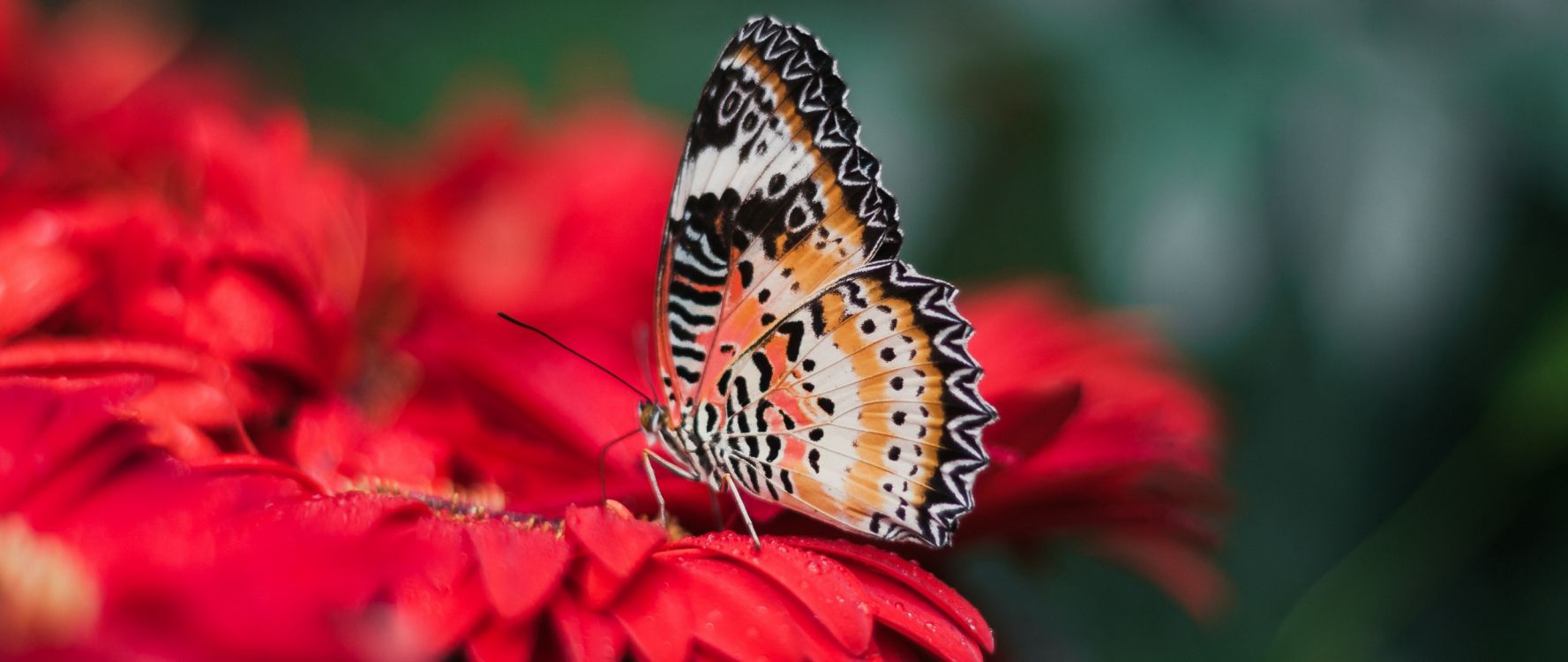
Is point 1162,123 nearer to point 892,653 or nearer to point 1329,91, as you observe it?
point 1329,91

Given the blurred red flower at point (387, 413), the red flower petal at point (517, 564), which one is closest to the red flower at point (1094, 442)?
the blurred red flower at point (387, 413)

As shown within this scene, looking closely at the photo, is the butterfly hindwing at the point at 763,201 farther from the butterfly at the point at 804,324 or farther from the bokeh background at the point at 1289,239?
the bokeh background at the point at 1289,239

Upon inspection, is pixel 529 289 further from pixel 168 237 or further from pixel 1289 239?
pixel 1289 239

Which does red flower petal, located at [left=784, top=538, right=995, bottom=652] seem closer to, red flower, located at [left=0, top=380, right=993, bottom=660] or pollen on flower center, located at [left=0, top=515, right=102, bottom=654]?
red flower, located at [left=0, top=380, right=993, bottom=660]

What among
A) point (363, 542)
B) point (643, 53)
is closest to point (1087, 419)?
point (363, 542)

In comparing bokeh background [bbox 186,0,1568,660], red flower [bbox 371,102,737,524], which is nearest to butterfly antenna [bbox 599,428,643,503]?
red flower [bbox 371,102,737,524]

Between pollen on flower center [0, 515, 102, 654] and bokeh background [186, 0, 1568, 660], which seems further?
bokeh background [186, 0, 1568, 660]

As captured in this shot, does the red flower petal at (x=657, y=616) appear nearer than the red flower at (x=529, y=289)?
Yes

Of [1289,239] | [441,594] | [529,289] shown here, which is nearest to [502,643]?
[441,594]
